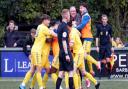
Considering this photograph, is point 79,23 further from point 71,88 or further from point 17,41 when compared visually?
point 17,41

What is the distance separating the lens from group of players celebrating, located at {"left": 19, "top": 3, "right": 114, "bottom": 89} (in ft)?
49.5

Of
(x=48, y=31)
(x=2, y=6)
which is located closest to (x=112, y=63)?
(x=48, y=31)

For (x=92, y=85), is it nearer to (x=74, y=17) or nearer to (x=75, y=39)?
(x=74, y=17)

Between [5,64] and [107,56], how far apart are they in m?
3.74

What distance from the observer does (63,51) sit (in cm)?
1502

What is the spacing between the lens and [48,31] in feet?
53.3

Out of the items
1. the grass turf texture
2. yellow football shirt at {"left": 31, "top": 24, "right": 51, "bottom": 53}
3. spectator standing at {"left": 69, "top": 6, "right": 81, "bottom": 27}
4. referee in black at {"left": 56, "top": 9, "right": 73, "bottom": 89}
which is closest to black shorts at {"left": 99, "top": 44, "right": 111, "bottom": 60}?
the grass turf texture

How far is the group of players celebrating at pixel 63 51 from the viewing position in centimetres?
1508

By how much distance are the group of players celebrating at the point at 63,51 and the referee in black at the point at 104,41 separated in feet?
9.15

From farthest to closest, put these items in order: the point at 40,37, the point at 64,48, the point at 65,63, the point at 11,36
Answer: the point at 11,36, the point at 40,37, the point at 65,63, the point at 64,48

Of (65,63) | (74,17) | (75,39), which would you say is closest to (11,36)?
(74,17)

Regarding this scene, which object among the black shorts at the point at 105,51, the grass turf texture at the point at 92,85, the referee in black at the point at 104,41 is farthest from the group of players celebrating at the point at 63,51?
the black shorts at the point at 105,51

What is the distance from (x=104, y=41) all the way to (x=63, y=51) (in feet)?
19.1

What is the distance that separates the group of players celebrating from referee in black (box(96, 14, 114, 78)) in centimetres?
279
